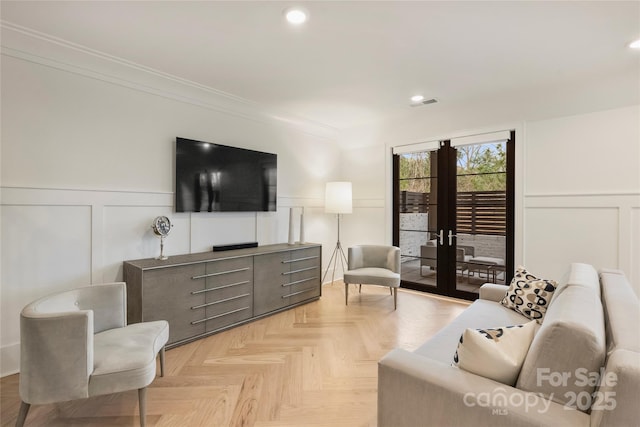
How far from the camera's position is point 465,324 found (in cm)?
220

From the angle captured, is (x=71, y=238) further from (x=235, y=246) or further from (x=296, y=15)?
(x=296, y=15)

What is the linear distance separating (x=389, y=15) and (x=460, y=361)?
217 centimetres

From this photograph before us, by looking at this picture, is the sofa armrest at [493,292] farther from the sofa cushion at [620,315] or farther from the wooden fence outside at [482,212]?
the wooden fence outside at [482,212]

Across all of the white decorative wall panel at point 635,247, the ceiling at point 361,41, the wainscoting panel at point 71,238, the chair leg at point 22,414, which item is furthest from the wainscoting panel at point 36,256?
the white decorative wall panel at point 635,247

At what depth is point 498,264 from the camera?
3.91 m

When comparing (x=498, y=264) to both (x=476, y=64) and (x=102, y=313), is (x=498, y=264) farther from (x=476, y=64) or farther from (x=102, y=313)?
(x=102, y=313)

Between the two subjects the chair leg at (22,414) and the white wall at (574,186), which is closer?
the chair leg at (22,414)

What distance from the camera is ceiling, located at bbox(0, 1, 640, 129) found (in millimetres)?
2061

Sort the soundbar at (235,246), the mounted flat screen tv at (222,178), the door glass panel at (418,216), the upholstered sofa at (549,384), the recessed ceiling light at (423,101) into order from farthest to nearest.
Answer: the door glass panel at (418,216)
the recessed ceiling light at (423,101)
the soundbar at (235,246)
the mounted flat screen tv at (222,178)
the upholstered sofa at (549,384)

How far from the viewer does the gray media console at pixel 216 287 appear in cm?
264

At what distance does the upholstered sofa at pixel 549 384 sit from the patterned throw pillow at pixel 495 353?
3 cm

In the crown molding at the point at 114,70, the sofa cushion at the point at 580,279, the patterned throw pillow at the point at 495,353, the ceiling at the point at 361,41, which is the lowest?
the patterned throw pillow at the point at 495,353

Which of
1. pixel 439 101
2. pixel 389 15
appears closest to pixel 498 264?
pixel 439 101

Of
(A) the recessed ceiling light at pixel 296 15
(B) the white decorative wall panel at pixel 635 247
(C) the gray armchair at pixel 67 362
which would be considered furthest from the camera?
(B) the white decorative wall panel at pixel 635 247
